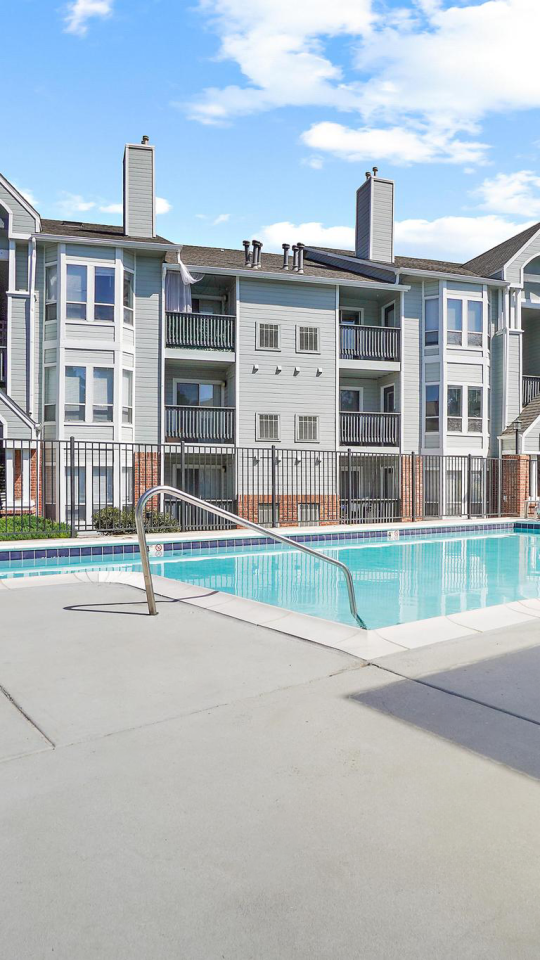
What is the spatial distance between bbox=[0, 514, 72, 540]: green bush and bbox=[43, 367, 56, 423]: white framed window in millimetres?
7154

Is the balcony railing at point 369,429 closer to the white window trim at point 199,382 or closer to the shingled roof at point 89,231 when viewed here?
the white window trim at point 199,382

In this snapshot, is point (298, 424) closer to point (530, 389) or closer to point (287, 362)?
point (287, 362)

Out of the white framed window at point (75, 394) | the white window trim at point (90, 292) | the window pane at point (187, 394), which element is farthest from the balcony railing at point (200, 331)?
the white framed window at point (75, 394)

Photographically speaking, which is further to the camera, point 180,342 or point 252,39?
point 180,342

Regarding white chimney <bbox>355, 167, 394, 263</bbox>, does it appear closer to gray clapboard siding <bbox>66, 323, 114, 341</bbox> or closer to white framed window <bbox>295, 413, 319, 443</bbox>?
white framed window <bbox>295, 413, 319, 443</bbox>

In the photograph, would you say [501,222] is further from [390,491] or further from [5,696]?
[5,696]

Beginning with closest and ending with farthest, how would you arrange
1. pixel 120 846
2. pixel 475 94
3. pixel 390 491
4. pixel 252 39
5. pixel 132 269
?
pixel 120 846, pixel 252 39, pixel 475 94, pixel 132 269, pixel 390 491

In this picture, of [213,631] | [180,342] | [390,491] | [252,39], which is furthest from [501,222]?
[213,631]

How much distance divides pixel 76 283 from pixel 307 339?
25.5 feet

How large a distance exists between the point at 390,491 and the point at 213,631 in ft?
63.9

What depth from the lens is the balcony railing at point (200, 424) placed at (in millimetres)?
21188

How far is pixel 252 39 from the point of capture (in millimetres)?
11609

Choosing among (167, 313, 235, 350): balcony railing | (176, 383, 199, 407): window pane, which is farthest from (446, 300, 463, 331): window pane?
(176, 383, 199, 407): window pane

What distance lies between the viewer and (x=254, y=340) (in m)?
22.2
